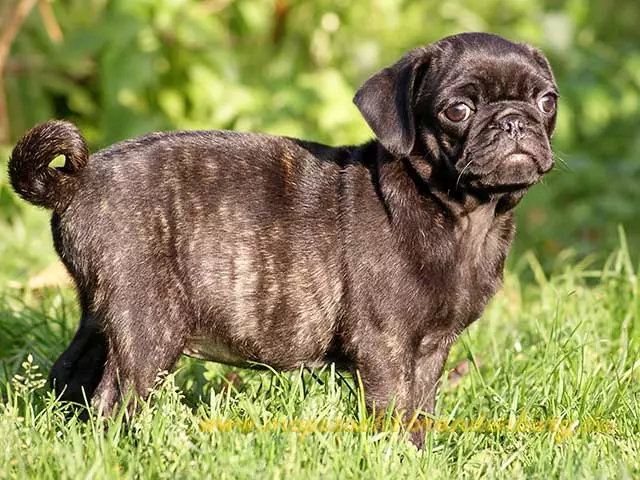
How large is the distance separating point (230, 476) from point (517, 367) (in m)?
1.92

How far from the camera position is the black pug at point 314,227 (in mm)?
4355

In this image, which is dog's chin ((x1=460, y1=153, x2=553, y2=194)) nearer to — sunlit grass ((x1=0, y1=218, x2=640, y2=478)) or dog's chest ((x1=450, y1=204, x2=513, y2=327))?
dog's chest ((x1=450, y1=204, x2=513, y2=327))

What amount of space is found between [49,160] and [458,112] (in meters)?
1.64

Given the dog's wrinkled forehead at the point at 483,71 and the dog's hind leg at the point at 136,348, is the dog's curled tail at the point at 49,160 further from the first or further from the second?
the dog's wrinkled forehead at the point at 483,71

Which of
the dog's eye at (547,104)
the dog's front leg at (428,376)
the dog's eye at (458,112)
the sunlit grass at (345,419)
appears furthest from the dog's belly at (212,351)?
the dog's eye at (547,104)

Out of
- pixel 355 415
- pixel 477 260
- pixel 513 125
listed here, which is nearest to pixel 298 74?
pixel 477 260

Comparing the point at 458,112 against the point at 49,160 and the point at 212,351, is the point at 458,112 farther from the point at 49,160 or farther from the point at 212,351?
the point at 49,160

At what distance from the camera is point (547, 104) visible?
4633 millimetres

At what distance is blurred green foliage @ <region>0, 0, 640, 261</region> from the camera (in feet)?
26.2

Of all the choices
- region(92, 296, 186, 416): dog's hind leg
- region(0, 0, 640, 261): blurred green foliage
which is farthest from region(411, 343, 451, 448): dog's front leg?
region(0, 0, 640, 261): blurred green foliage

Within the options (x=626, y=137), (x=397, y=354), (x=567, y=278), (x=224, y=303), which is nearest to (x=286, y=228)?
(x=224, y=303)

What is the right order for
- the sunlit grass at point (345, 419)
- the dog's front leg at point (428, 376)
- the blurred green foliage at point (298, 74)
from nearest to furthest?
the sunlit grass at point (345, 419) < the dog's front leg at point (428, 376) < the blurred green foliage at point (298, 74)

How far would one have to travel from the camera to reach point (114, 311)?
4320 millimetres

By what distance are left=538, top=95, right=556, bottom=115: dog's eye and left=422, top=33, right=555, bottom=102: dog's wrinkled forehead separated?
0.15 ft
